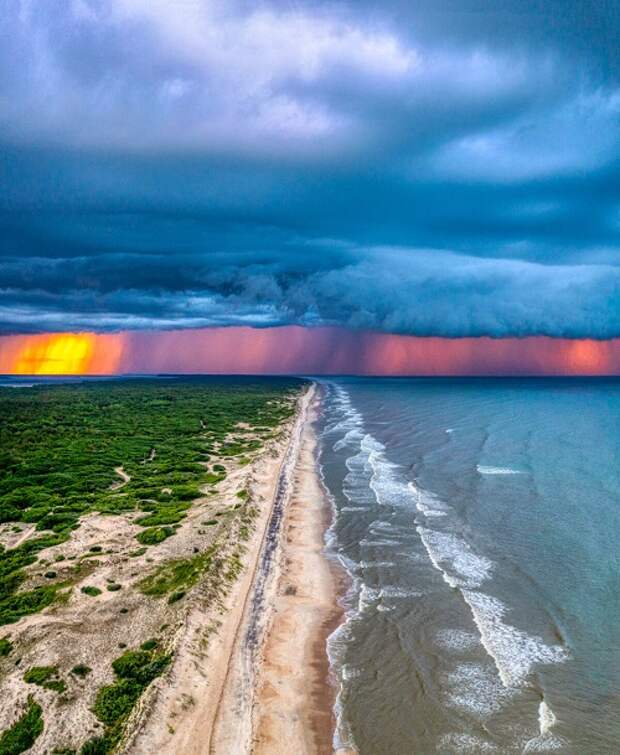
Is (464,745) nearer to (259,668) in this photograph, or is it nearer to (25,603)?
(259,668)

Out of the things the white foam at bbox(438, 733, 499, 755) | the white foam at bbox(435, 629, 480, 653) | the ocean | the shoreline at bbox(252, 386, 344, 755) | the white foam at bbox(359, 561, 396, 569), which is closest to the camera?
the white foam at bbox(438, 733, 499, 755)

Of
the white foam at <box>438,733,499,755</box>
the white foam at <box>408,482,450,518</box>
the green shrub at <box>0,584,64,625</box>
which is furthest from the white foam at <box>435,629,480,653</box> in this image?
the white foam at <box>408,482,450,518</box>

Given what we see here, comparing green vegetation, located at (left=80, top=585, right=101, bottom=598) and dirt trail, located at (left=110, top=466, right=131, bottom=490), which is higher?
green vegetation, located at (left=80, top=585, right=101, bottom=598)

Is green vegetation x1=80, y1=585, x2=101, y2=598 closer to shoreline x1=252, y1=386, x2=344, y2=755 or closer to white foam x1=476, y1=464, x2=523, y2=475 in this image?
shoreline x1=252, y1=386, x2=344, y2=755

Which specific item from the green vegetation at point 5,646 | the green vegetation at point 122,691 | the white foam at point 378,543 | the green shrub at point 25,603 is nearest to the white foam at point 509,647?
the white foam at point 378,543

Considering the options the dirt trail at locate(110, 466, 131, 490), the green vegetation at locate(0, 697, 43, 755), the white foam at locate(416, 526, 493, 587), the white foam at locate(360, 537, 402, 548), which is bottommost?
the dirt trail at locate(110, 466, 131, 490)

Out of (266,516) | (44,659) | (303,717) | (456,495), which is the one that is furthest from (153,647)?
(456,495)

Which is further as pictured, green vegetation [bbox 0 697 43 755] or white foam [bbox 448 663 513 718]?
white foam [bbox 448 663 513 718]
